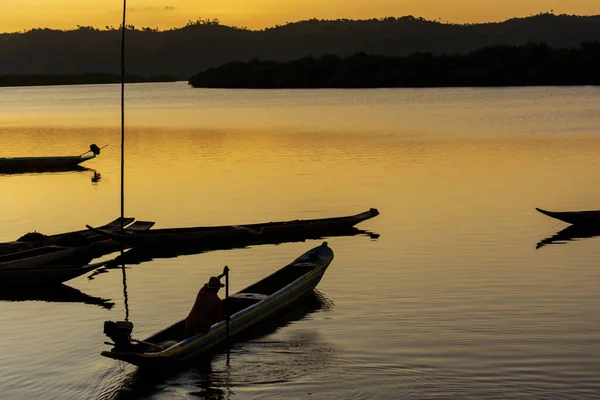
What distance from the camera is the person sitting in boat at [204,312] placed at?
59.3 ft

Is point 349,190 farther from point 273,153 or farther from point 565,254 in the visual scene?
point 273,153

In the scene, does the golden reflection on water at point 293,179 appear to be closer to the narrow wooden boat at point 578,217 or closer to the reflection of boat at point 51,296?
the narrow wooden boat at point 578,217

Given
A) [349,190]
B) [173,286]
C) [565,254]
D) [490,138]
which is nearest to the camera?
[173,286]

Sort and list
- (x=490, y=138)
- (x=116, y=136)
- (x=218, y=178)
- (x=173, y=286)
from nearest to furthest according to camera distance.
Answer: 1. (x=173, y=286)
2. (x=218, y=178)
3. (x=490, y=138)
4. (x=116, y=136)

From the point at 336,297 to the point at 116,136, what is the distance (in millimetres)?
63807

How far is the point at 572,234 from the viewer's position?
3088 centimetres

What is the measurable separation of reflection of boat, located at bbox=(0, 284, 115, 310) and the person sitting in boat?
236 inches

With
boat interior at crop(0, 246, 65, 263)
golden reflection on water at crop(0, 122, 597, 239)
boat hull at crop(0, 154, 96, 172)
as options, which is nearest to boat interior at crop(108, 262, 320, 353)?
boat interior at crop(0, 246, 65, 263)

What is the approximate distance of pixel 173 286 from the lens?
2523 centimetres

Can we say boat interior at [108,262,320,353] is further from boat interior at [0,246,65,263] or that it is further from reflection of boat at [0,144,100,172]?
reflection of boat at [0,144,100,172]

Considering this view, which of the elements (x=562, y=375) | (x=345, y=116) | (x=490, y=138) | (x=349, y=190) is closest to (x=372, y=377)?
(x=562, y=375)

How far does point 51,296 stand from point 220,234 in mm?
7073

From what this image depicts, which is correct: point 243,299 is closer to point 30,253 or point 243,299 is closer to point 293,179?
point 30,253

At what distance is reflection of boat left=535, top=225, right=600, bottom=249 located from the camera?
1171 inches
